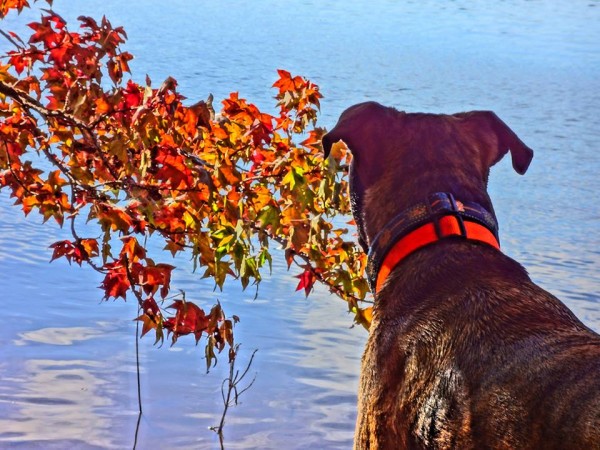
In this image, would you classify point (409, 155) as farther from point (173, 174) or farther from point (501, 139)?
point (173, 174)

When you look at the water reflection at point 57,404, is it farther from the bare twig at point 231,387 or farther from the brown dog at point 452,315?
the brown dog at point 452,315

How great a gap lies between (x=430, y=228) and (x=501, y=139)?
3.57 ft

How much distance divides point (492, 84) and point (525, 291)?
43.5 m

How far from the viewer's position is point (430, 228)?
5145 mm

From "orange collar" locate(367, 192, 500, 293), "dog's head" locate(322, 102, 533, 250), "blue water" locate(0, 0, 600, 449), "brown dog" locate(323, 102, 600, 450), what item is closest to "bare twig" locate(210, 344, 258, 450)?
"blue water" locate(0, 0, 600, 449)

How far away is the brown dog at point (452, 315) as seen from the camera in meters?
3.87

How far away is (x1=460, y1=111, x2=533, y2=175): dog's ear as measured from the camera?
5945 millimetres

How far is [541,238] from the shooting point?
886 inches

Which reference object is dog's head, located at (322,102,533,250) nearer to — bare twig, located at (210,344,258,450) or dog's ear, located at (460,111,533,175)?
dog's ear, located at (460,111,533,175)

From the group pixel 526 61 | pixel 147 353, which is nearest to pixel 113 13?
pixel 526 61

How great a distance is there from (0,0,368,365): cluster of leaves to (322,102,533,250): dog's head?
74 centimetres

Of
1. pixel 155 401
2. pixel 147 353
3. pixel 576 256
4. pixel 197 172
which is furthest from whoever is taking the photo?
pixel 576 256

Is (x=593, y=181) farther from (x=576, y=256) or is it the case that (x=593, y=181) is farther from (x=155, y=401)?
(x=155, y=401)

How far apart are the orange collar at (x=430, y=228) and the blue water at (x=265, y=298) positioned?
6.12m
